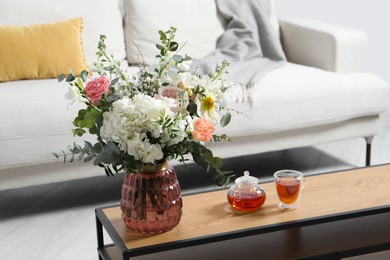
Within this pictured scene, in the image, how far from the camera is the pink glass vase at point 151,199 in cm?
206

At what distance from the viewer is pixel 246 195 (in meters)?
2.27

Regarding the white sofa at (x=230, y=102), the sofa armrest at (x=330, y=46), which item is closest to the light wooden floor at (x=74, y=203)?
the white sofa at (x=230, y=102)

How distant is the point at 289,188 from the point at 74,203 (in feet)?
4.23

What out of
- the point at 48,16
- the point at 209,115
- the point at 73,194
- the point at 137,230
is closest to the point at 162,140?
the point at 209,115

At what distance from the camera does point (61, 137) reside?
3.03 meters

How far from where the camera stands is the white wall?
179 inches

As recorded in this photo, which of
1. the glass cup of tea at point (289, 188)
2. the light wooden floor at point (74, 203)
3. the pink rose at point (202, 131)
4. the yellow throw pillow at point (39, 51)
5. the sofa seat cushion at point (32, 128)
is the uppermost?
the pink rose at point (202, 131)

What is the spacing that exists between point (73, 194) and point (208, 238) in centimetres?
139

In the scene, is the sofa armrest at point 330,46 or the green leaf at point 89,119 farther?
the sofa armrest at point 330,46

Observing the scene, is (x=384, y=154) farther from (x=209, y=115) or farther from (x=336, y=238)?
(x=209, y=115)

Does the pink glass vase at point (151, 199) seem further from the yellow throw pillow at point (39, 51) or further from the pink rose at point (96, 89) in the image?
the yellow throw pillow at point (39, 51)

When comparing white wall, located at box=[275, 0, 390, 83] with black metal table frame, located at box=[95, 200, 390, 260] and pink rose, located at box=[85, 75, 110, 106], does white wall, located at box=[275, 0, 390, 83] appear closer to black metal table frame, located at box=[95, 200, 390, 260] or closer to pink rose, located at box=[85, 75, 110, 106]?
black metal table frame, located at box=[95, 200, 390, 260]

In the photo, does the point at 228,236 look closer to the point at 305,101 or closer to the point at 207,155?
the point at 207,155

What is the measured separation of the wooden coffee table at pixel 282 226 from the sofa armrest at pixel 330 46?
3.96 ft
